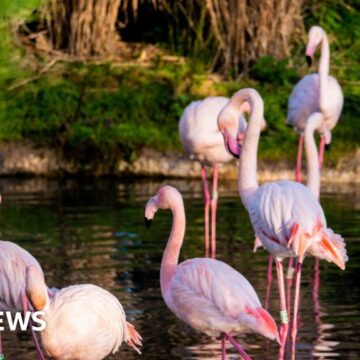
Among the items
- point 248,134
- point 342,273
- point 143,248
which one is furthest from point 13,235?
point 248,134

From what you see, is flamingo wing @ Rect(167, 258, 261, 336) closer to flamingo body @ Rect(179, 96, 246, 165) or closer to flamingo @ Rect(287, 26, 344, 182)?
flamingo body @ Rect(179, 96, 246, 165)

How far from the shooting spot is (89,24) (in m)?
16.9

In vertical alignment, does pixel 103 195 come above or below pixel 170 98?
below

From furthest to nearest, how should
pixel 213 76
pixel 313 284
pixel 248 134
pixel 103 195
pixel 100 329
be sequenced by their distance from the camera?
pixel 213 76 < pixel 103 195 < pixel 313 284 < pixel 248 134 < pixel 100 329

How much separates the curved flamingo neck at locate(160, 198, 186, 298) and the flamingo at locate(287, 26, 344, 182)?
476 cm

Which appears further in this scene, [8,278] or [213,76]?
[213,76]

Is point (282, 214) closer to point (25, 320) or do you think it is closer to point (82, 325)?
point (82, 325)

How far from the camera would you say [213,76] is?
647 inches

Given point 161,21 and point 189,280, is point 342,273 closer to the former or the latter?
point 189,280

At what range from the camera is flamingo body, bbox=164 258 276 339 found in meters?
6.84

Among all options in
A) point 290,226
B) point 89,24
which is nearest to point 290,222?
point 290,226

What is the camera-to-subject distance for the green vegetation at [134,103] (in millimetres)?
15438

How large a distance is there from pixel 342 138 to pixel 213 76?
78.8 inches

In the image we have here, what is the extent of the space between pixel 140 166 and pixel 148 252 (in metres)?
4.40
